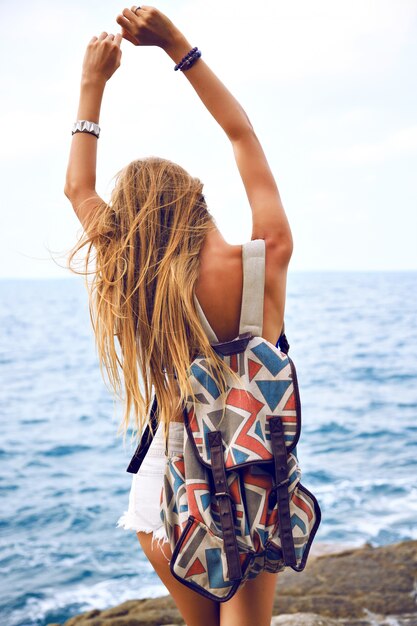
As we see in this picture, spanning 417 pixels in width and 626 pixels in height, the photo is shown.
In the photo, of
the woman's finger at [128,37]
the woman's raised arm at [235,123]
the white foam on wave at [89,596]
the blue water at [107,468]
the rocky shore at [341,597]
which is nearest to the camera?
the woman's raised arm at [235,123]

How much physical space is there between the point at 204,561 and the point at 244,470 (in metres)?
0.25

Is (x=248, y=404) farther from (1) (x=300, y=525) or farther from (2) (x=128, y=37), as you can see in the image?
(2) (x=128, y=37)

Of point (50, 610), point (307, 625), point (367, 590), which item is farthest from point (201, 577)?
point (50, 610)

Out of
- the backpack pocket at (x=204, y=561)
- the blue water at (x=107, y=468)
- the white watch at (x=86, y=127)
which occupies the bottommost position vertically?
the blue water at (x=107, y=468)

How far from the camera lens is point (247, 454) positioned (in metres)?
1.71

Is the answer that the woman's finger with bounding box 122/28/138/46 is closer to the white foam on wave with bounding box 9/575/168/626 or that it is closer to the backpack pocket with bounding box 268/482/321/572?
the backpack pocket with bounding box 268/482/321/572

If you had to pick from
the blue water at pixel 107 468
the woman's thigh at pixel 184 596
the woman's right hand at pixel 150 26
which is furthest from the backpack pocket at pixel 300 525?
the woman's right hand at pixel 150 26

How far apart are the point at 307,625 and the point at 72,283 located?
120 meters

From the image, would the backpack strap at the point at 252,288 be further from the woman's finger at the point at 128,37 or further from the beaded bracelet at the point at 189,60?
the woman's finger at the point at 128,37

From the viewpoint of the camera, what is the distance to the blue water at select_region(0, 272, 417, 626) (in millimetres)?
7965

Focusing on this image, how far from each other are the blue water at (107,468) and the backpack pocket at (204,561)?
50 centimetres

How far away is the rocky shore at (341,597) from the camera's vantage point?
391cm

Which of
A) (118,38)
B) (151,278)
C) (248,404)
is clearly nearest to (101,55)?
(118,38)

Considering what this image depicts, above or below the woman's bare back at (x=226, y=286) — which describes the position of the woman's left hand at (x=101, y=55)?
above
